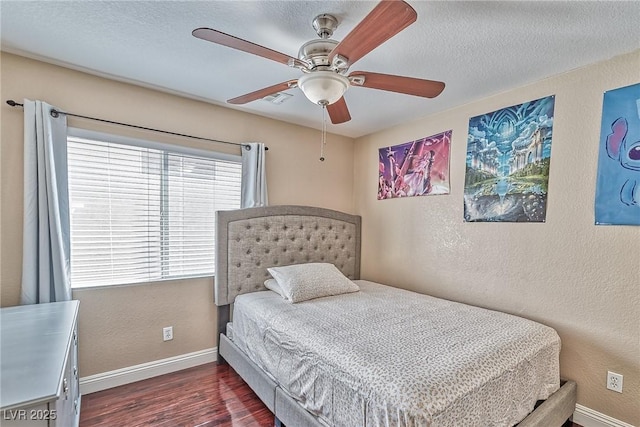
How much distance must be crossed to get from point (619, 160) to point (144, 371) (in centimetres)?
374

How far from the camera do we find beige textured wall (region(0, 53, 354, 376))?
6.53 feet

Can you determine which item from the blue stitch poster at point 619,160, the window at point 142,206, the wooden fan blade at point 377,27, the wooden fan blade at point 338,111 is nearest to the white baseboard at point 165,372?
the window at point 142,206

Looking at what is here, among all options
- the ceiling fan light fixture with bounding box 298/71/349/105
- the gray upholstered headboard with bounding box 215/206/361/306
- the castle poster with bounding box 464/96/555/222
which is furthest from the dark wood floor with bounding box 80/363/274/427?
the castle poster with bounding box 464/96/555/222

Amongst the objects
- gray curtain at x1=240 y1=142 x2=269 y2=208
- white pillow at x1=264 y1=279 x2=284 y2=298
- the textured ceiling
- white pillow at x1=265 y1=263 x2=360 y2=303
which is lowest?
white pillow at x1=264 y1=279 x2=284 y2=298

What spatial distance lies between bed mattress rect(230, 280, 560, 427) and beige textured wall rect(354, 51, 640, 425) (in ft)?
1.08

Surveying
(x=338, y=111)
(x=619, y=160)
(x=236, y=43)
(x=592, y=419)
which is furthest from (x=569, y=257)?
(x=236, y=43)

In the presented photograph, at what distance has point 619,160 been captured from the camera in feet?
6.04

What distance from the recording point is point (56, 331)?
143 centimetres

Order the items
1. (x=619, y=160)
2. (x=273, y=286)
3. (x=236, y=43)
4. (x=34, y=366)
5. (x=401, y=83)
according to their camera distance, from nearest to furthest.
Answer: (x=34, y=366), (x=236, y=43), (x=401, y=83), (x=619, y=160), (x=273, y=286)

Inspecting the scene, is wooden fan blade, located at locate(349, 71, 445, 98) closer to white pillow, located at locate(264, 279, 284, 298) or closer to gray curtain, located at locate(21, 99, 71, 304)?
white pillow, located at locate(264, 279, 284, 298)

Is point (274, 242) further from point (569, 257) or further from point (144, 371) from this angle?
point (569, 257)

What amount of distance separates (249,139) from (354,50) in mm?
1912

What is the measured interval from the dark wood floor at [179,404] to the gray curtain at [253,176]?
1.57 metres

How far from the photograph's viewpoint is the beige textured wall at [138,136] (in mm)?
1989
